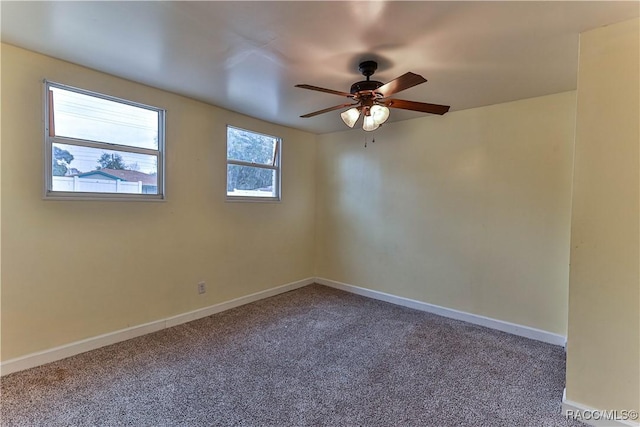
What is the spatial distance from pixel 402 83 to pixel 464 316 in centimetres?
269

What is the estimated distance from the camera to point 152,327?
2.91m

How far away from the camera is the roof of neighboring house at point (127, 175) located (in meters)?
2.58

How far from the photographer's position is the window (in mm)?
2344

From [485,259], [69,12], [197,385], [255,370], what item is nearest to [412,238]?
[485,259]

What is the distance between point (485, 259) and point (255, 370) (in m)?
2.56

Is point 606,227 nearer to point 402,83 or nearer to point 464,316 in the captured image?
point 402,83

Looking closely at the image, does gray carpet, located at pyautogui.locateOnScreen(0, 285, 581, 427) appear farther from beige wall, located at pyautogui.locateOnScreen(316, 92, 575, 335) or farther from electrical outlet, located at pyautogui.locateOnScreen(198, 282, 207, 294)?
beige wall, located at pyautogui.locateOnScreen(316, 92, 575, 335)

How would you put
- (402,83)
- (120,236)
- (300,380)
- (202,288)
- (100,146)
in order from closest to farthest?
1. (402,83)
2. (300,380)
3. (100,146)
4. (120,236)
5. (202,288)

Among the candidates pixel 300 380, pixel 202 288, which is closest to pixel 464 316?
pixel 300 380

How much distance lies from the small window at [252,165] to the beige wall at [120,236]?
121mm

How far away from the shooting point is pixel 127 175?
2748 millimetres

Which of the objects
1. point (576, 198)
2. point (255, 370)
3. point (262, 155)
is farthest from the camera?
point (262, 155)

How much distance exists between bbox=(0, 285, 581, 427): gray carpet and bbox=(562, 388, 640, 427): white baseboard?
0.08 metres

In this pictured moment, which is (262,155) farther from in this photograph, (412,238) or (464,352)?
(464,352)
